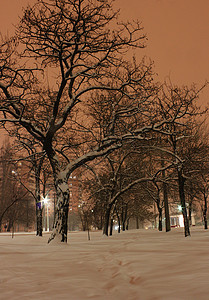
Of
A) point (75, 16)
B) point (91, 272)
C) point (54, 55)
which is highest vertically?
point (75, 16)

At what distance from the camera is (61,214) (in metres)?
11.6

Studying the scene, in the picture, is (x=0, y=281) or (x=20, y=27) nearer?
(x=0, y=281)

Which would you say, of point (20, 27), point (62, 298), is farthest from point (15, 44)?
point (62, 298)

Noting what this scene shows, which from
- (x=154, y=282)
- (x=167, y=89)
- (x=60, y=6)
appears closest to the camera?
(x=154, y=282)

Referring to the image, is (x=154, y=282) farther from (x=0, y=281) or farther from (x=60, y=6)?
(x=60, y=6)

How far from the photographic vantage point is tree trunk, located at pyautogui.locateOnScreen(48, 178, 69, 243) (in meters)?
11.4

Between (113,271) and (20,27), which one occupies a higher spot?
(20,27)

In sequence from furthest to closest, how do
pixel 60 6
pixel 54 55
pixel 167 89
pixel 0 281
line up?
pixel 167 89 → pixel 54 55 → pixel 60 6 → pixel 0 281

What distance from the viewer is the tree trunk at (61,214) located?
1137 cm

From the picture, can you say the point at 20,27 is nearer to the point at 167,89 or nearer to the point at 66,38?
the point at 66,38

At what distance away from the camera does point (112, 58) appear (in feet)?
40.7

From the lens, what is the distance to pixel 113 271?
183 inches

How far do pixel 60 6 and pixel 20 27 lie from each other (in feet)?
5.64

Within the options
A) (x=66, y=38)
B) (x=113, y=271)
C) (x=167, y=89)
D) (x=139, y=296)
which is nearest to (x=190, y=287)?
(x=139, y=296)
